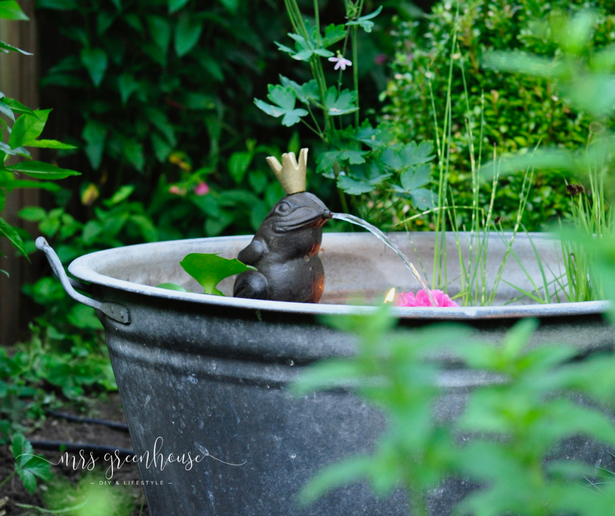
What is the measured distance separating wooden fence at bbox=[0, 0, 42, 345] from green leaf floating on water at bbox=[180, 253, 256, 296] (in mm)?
1936

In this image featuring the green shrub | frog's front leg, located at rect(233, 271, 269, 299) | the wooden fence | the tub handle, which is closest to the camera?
the tub handle

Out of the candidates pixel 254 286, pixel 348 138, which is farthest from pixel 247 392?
pixel 348 138

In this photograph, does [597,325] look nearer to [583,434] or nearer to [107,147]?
[583,434]

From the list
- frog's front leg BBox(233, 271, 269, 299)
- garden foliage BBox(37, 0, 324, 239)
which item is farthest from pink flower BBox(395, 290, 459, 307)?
A: garden foliage BBox(37, 0, 324, 239)

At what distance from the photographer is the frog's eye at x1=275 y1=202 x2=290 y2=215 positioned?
49.7 inches

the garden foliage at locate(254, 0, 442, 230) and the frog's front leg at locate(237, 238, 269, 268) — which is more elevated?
the garden foliage at locate(254, 0, 442, 230)

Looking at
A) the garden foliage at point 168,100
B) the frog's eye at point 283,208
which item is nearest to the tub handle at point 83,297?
the frog's eye at point 283,208

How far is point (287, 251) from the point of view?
126 centimetres

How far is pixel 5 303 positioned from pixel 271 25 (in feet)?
6.36

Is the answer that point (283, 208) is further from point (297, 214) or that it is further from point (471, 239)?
point (471, 239)

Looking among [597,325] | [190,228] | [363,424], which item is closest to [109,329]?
[363,424]

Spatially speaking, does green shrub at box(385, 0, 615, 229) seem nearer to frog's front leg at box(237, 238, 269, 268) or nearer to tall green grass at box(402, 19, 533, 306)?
tall green grass at box(402, 19, 533, 306)

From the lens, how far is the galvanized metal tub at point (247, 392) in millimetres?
930

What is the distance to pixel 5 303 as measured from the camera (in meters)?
2.85
